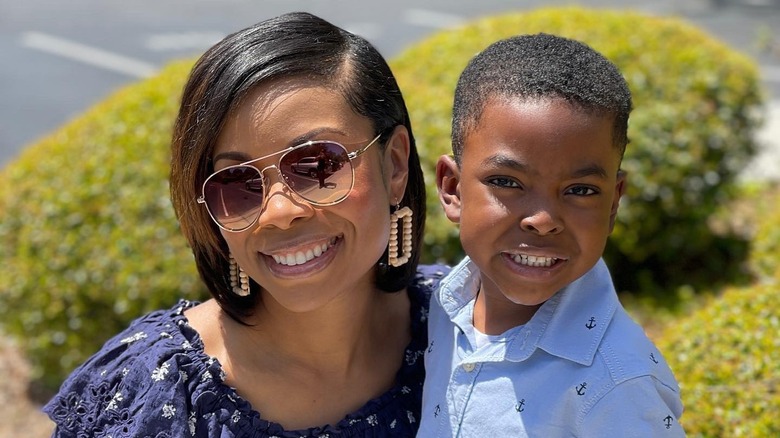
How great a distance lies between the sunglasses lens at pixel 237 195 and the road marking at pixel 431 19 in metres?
10.4

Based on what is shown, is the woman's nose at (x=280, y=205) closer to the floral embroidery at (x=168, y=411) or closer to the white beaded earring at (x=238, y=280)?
the white beaded earring at (x=238, y=280)

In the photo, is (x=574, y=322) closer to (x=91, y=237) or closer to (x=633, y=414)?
(x=633, y=414)

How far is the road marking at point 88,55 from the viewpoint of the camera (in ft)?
34.8

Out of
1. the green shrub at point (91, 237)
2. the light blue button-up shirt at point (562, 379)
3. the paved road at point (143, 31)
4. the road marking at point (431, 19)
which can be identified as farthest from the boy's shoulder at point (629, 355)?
the road marking at point (431, 19)

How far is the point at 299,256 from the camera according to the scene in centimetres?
212

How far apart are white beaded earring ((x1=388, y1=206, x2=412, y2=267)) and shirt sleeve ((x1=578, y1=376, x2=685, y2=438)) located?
75cm

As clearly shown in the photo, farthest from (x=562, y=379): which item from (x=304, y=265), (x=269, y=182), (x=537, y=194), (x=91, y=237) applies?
(x=91, y=237)

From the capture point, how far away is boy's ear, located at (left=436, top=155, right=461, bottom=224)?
217cm

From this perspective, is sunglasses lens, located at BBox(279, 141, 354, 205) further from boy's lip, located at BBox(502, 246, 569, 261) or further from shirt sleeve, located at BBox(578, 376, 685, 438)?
shirt sleeve, located at BBox(578, 376, 685, 438)

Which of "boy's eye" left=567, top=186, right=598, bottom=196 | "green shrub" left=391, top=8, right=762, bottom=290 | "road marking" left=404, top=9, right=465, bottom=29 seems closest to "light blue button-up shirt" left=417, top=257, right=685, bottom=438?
"boy's eye" left=567, top=186, right=598, bottom=196

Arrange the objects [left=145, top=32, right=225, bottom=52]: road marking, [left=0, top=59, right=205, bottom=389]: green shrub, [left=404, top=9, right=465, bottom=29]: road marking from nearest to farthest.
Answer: [left=0, top=59, right=205, bottom=389]: green shrub, [left=145, top=32, right=225, bottom=52]: road marking, [left=404, top=9, right=465, bottom=29]: road marking

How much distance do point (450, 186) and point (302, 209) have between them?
34 centimetres

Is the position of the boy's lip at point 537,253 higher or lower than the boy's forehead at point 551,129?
lower

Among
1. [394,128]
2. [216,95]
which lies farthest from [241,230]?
[394,128]
